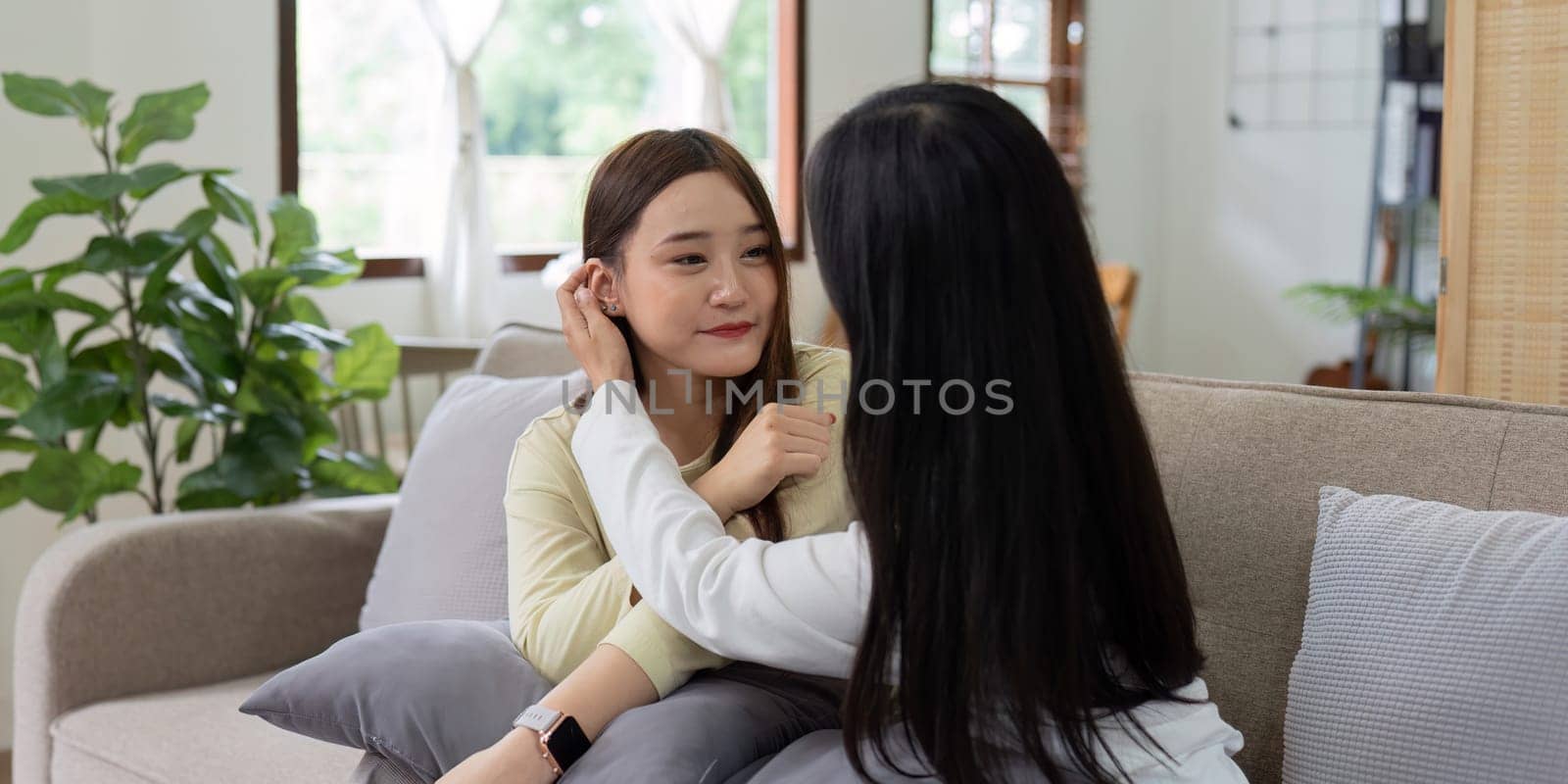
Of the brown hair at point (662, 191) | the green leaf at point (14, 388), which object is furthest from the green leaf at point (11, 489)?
the brown hair at point (662, 191)

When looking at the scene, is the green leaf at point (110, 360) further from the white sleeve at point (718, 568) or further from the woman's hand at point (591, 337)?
the white sleeve at point (718, 568)

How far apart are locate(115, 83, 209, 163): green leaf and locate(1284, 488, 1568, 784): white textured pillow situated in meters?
2.01

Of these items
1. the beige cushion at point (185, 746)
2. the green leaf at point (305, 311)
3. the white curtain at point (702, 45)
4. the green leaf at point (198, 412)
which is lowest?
the beige cushion at point (185, 746)

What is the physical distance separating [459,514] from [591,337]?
1.93 feet

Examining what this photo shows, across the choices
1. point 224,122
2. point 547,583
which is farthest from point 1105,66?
point 547,583

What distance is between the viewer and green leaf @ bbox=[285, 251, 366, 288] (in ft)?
8.27

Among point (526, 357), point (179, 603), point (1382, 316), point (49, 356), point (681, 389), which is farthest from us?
point (1382, 316)

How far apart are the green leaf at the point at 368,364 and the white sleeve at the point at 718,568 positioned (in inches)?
60.1

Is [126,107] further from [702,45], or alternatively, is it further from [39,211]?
[702,45]

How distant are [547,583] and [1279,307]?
5225mm

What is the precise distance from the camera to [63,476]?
2.54m

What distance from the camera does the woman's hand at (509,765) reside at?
1194 millimetres

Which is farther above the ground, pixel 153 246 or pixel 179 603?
pixel 153 246

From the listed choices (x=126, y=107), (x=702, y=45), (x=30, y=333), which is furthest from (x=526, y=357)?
(x=702, y=45)
